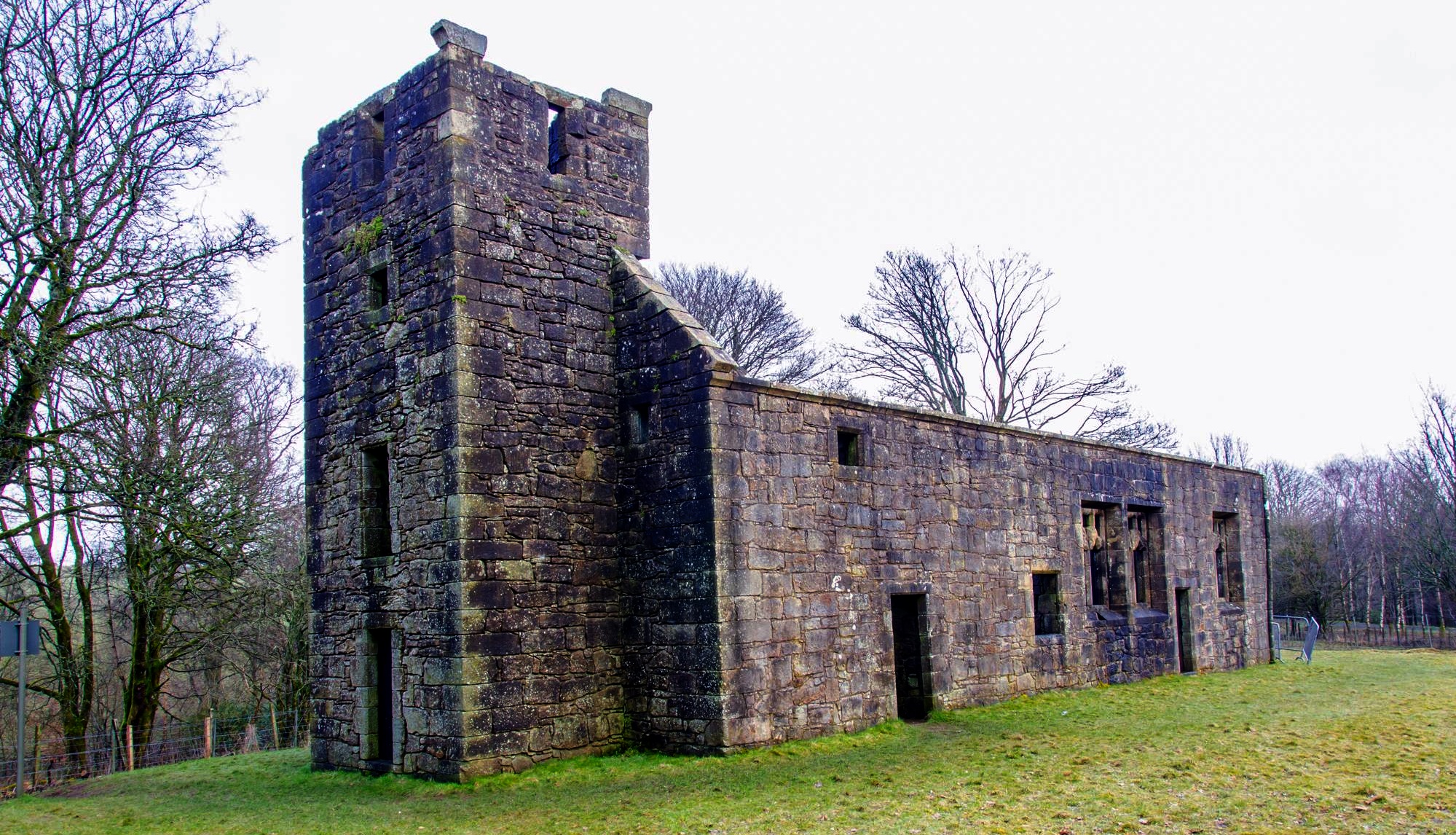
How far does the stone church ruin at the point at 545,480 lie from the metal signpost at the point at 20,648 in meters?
3.08

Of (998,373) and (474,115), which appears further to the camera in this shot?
(998,373)

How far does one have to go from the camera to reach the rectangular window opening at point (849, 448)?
12.1 metres

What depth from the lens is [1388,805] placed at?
25.5 feet

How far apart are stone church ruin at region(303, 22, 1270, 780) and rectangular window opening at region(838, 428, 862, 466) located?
0.03 m

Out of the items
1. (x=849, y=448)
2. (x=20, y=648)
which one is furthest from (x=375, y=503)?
(x=849, y=448)

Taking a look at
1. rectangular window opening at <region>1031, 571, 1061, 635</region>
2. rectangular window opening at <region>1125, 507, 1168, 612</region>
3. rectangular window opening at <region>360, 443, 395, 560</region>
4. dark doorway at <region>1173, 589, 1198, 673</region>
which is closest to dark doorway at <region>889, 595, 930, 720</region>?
rectangular window opening at <region>1031, 571, 1061, 635</region>

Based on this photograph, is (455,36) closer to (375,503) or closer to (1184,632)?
(375,503)

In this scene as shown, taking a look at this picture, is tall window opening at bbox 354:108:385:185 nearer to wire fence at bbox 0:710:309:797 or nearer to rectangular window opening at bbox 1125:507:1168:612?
wire fence at bbox 0:710:309:797

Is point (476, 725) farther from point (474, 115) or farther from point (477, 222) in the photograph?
point (474, 115)

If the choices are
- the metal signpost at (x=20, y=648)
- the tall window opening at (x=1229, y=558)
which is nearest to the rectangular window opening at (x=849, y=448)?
the metal signpost at (x=20, y=648)

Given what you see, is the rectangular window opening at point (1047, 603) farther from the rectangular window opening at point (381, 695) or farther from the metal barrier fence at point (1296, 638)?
the rectangular window opening at point (381, 695)

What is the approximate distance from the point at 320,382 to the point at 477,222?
9.66ft

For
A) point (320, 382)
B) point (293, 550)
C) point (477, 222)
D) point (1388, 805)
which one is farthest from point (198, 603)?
point (1388, 805)

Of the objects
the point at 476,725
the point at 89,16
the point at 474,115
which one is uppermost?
the point at 89,16
